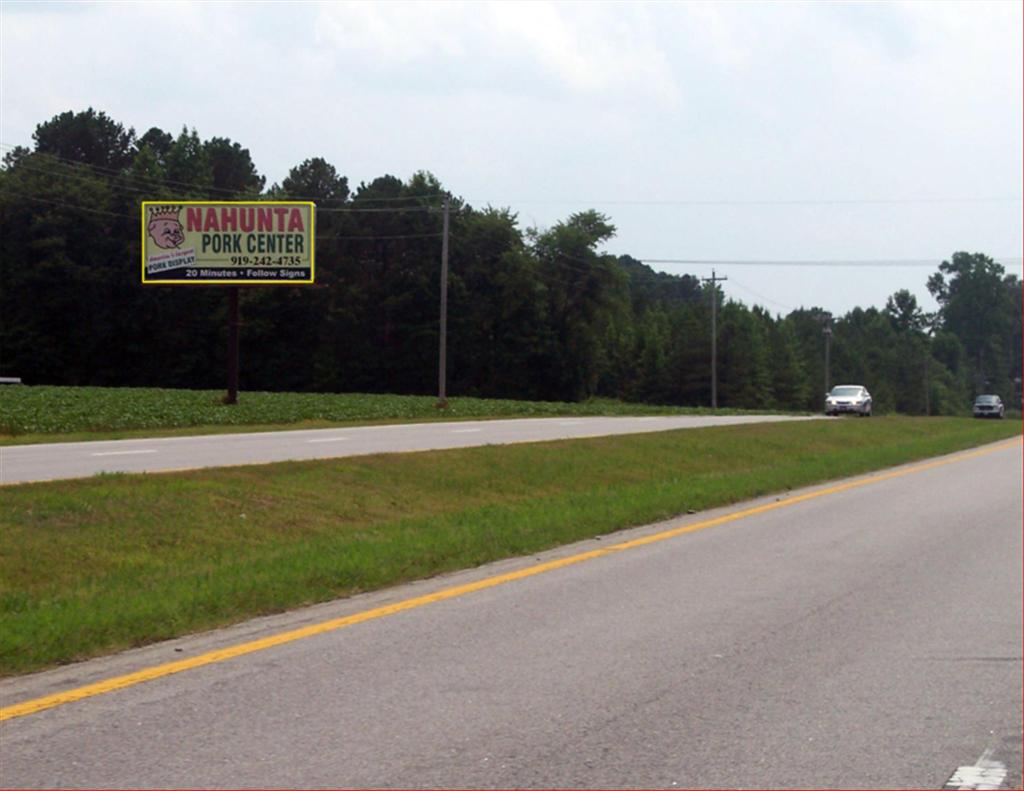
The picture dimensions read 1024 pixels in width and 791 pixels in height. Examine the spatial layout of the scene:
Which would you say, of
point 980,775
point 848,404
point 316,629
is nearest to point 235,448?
point 316,629

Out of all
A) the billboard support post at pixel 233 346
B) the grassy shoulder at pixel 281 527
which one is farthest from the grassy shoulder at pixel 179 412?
the grassy shoulder at pixel 281 527

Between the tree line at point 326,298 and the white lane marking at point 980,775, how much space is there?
62.5 metres

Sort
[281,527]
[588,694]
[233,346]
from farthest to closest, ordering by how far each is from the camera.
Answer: [233,346] → [281,527] → [588,694]

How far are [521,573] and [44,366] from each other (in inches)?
3102

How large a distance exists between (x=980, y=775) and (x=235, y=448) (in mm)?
21149

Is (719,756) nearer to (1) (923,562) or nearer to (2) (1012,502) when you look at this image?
(1) (923,562)

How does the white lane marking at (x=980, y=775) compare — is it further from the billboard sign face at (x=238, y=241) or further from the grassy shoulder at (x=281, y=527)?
the billboard sign face at (x=238, y=241)

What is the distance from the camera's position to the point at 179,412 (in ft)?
137

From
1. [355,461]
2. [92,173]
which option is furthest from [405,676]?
[92,173]

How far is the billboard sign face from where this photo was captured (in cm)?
4700

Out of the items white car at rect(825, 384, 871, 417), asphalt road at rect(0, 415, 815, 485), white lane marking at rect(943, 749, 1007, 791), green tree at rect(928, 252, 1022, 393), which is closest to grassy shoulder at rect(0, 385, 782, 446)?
asphalt road at rect(0, 415, 815, 485)

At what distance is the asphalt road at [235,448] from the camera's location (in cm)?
2033

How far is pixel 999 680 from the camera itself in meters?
8.19

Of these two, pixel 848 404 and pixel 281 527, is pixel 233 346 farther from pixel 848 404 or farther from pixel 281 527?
pixel 281 527
